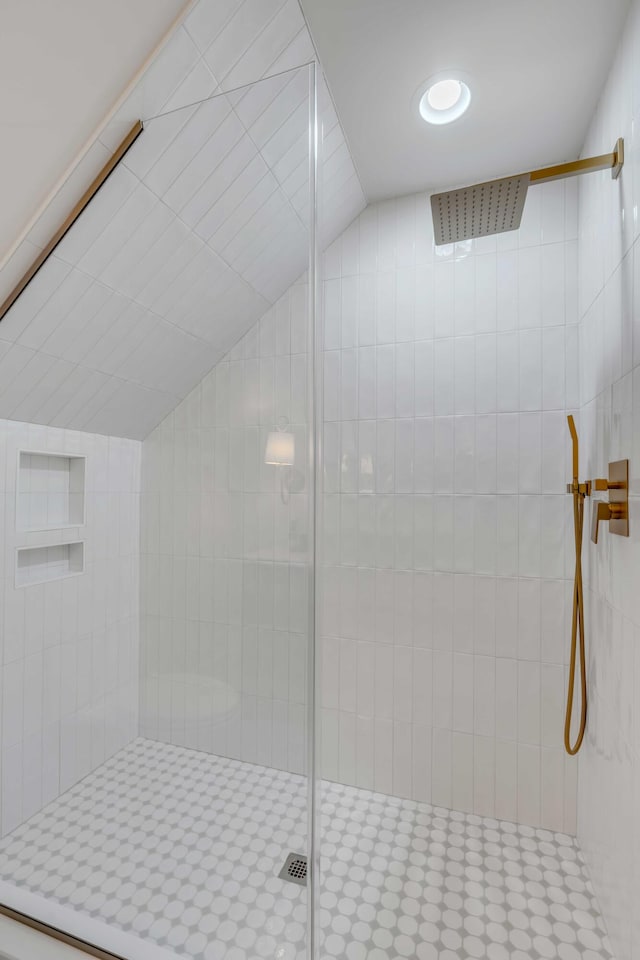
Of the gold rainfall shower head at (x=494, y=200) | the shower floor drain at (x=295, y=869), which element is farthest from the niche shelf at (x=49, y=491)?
the gold rainfall shower head at (x=494, y=200)

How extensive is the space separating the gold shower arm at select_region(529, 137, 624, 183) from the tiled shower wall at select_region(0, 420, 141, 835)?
1.19m

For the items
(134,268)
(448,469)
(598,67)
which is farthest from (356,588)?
(598,67)

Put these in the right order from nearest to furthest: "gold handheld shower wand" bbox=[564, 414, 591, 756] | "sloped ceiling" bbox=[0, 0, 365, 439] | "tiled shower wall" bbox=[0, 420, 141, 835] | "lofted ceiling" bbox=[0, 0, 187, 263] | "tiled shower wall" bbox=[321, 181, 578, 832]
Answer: "lofted ceiling" bbox=[0, 0, 187, 263] → "sloped ceiling" bbox=[0, 0, 365, 439] → "tiled shower wall" bbox=[0, 420, 141, 835] → "gold handheld shower wand" bbox=[564, 414, 591, 756] → "tiled shower wall" bbox=[321, 181, 578, 832]

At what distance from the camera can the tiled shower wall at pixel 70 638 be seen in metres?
1.23

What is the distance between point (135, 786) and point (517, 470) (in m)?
1.45

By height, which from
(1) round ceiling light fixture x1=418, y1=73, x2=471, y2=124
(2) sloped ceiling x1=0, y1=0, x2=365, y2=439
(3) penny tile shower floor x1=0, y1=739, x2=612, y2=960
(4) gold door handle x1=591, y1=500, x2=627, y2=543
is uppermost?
(1) round ceiling light fixture x1=418, y1=73, x2=471, y2=124

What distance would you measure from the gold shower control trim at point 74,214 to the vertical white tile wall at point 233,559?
1.72 ft

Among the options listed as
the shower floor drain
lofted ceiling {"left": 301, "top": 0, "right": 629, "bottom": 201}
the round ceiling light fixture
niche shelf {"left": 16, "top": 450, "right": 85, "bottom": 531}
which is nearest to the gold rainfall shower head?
lofted ceiling {"left": 301, "top": 0, "right": 629, "bottom": 201}

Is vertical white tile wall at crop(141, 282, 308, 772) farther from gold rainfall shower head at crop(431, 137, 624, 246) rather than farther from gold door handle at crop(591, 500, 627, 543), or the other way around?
gold door handle at crop(591, 500, 627, 543)

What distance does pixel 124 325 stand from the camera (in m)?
1.22

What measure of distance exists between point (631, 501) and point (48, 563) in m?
1.40

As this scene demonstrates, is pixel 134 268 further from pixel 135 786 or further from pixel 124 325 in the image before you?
pixel 135 786

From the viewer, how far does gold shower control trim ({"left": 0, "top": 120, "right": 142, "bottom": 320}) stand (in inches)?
46.0

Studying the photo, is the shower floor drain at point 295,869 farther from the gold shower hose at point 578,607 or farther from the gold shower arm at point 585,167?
the gold shower arm at point 585,167
